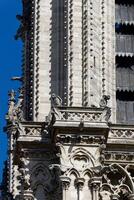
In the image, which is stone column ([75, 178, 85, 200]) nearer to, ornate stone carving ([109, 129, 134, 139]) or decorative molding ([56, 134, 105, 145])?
decorative molding ([56, 134, 105, 145])

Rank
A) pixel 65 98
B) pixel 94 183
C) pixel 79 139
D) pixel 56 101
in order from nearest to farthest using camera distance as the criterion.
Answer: pixel 94 183
pixel 79 139
pixel 56 101
pixel 65 98

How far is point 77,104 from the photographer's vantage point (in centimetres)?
4766

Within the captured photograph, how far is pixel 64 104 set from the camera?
Answer: 1877 inches

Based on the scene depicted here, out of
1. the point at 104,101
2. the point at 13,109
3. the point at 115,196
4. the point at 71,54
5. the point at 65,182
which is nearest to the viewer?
the point at 65,182

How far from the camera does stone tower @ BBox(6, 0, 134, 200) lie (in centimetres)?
4641

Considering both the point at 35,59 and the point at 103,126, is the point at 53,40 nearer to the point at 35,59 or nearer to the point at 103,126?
the point at 35,59

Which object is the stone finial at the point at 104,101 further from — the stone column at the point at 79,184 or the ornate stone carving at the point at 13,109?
the ornate stone carving at the point at 13,109

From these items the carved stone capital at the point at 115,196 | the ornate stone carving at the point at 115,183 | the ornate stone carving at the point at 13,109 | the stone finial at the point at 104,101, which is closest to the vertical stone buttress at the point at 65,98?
the stone finial at the point at 104,101

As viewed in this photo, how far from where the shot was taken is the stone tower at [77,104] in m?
46.4

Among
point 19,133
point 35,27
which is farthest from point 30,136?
point 35,27

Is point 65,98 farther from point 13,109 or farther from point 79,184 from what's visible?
point 13,109

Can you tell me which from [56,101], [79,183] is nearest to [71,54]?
[56,101]

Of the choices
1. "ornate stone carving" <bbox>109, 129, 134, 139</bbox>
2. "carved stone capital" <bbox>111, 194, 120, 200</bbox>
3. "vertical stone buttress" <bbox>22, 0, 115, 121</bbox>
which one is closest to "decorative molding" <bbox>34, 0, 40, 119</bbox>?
"vertical stone buttress" <bbox>22, 0, 115, 121</bbox>

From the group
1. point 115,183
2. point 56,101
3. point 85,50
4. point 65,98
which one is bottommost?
point 115,183
